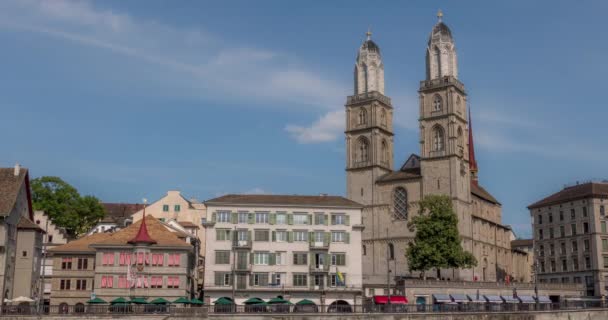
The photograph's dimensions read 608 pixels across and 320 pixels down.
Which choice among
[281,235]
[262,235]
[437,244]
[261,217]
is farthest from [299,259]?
[437,244]

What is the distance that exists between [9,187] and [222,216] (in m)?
25.0

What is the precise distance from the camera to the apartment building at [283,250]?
89188 mm

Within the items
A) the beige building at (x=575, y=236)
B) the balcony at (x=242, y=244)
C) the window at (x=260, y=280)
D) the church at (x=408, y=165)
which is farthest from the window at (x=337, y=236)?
the beige building at (x=575, y=236)

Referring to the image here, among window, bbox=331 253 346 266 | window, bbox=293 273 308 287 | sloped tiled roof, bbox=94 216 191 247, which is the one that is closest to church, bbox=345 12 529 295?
window, bbox=331 253 346 266

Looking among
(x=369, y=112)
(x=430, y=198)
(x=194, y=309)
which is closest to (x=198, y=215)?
(x=369, y=112)

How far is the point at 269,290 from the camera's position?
89125mm

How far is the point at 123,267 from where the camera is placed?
271 feet

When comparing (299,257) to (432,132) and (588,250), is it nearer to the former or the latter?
(432,132)

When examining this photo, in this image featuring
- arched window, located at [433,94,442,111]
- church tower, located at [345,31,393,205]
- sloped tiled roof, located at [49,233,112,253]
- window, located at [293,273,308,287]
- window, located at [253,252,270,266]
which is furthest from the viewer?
church tower, located at [345,31,393,205]

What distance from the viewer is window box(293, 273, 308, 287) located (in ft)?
295

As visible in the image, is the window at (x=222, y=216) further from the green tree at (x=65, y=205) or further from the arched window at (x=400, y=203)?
the arched window at (x=400, y=203)

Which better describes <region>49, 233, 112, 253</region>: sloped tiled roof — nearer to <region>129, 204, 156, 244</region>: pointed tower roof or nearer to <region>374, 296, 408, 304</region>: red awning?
<region>129, 204, 156, 244</region>: pointed tower roof

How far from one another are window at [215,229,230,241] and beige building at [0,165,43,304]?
66.8ft

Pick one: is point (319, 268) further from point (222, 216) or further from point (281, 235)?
point (222, 216)
